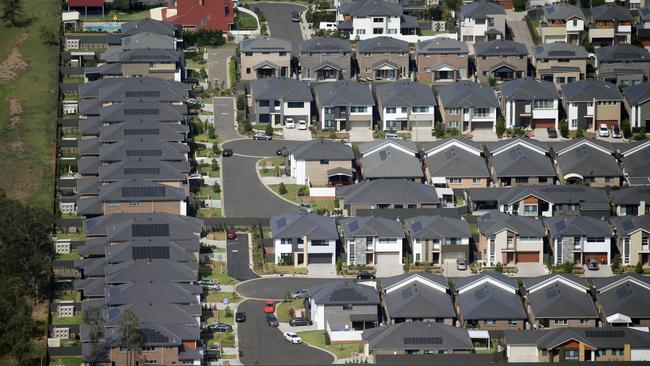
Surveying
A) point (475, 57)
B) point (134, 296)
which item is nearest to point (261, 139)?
point (475, 57)

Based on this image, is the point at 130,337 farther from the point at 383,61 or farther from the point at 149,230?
the point at 383,61

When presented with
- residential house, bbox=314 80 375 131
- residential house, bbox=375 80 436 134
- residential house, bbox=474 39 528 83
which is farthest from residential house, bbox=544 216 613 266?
residential house, bbox=474 39 528 83

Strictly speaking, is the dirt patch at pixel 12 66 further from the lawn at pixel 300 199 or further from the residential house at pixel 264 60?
the lawn at pixel 300 199

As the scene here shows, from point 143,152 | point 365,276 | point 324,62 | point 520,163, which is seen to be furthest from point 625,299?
point 324,62

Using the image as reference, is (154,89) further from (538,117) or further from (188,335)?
(188,335)

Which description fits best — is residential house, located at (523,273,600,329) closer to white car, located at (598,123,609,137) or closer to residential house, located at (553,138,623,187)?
residential house, located at (553,138,623,187)

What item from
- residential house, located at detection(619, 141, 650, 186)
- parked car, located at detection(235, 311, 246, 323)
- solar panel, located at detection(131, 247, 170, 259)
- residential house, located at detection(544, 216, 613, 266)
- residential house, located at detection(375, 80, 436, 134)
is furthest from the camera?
residential house, located at detection(375, 80, 436, 134)
